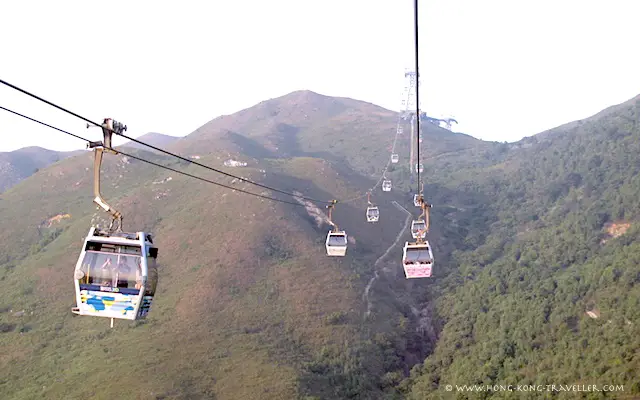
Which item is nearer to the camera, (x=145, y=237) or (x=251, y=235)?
(x=145, y=237)

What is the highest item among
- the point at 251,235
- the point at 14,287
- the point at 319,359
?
the point at 251,235

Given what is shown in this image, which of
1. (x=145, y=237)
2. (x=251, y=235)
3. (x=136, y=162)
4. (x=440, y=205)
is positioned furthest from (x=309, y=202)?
(x=145, y=237)

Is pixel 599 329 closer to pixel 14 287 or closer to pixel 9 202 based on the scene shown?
pixel 14 287

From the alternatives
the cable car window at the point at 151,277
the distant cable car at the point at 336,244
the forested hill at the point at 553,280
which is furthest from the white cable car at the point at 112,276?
the forested hill at the point at 553,280

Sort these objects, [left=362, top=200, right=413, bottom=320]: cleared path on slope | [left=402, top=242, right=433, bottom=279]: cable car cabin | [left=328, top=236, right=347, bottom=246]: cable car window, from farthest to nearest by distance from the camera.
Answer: [left=362, top=200, right=413, bottom=320]: cleared path on slope, [left=328, top=236, right=347, bottom=246]: cable car window, [left=402, top=242, right=433, bottom=279]: cable car cabin

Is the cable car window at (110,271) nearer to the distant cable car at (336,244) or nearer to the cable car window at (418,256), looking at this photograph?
the cable car window at (418,256)

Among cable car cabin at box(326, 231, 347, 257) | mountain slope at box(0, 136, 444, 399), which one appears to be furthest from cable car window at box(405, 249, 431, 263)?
mountain slope at box(0, 136, 444, 399)

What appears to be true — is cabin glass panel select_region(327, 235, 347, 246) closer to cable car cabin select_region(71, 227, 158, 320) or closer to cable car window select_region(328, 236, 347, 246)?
cable car window select_region(328, 236, 347, 246)

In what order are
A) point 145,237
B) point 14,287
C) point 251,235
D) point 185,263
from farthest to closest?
point 251,235 < point 185,263 < point 14,287 < point 145,237
